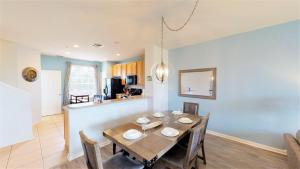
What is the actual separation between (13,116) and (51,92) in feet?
9.06

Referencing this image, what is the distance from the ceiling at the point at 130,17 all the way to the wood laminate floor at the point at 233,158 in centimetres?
246

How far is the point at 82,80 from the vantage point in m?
6.37

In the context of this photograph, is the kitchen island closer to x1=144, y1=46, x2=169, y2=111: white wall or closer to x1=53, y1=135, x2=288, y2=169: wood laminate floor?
x1=53, y1=135, x2=288, y2=169: wood laminate floor

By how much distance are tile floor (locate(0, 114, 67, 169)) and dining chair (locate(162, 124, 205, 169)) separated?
198 cm

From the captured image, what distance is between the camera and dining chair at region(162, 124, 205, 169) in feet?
4.86

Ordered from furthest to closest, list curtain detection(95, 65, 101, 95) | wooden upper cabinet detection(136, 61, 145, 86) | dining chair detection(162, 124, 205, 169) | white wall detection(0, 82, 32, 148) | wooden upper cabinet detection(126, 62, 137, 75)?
curtain detection(95, 65, 101, 95) → wooden upper cabinet detection(126, 62, 137, 75) → wooden upper cabinet detection(136, 61, 145, 86) → white wall detection(0, 82, 32, 148) → dining chair detection(162, 124, 205, 169)

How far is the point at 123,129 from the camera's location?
192cm

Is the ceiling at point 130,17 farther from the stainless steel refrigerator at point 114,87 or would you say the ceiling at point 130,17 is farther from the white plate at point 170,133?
the stainless steel refrigerator at point 114,87

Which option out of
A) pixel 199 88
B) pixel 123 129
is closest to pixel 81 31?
pixel 123 129

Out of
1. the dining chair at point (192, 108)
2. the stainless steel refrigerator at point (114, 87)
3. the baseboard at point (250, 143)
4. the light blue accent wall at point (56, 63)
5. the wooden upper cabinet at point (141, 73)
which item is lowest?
the baseboard at point (250, 143)

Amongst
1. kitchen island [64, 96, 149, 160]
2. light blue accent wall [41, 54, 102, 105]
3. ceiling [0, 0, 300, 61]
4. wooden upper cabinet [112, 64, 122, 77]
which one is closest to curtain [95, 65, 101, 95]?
light blue accent wall [41, 54, 102, 105]

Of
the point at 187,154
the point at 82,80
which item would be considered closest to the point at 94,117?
the point at 187,154

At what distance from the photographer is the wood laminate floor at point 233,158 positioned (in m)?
2.09

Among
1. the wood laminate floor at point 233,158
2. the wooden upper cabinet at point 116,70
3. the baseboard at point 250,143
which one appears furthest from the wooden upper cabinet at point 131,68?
the baseboard at point 250,143
